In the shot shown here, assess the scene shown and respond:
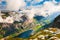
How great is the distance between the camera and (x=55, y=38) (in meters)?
40.7

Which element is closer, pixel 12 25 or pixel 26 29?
pixel 26 29

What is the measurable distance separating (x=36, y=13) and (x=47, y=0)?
4.19 meters

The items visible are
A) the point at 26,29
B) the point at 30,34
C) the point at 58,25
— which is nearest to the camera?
the point at 30,34

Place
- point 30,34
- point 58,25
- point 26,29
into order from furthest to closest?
point 58,25
point 26,29
point 30,34

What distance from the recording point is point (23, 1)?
121 ft

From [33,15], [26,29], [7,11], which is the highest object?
[7,11]

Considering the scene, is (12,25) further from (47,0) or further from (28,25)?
(47,0)

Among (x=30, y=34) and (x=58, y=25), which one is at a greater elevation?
(x=58, y=25)

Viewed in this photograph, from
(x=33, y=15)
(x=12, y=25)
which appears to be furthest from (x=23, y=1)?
(x=12, y=25)

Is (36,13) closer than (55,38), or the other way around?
(36,13)

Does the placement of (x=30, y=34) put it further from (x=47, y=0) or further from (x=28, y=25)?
(x=47, y=0)

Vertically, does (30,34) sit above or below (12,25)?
below

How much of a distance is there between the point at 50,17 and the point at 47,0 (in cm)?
397

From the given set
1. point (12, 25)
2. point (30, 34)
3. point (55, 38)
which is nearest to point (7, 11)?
point (12, 25)
